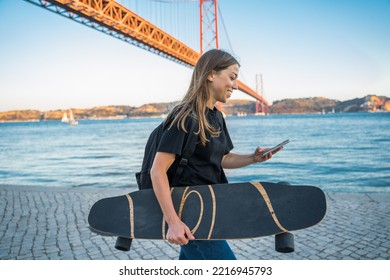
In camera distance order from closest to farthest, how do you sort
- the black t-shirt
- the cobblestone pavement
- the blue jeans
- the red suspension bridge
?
the black t-shirt, the blue jeans, the cobblestone pavement, the red suspension bridge

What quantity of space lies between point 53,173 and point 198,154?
32.7 ft

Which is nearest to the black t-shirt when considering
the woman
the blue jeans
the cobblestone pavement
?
the woman

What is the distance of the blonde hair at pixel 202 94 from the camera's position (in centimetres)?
114

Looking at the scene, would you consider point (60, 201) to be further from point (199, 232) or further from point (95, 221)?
point (199, 232)

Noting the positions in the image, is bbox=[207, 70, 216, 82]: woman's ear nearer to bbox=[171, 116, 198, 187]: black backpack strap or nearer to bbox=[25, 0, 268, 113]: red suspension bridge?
bbox=[171, 116, 198, 187]: black backpack strap

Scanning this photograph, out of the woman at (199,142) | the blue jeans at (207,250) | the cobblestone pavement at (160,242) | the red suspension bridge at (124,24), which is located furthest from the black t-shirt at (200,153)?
the red suspension bridge at (124,24)

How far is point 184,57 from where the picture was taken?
22.4 meters

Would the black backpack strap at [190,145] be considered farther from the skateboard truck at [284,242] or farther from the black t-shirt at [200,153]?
the skateboard truck at [284,242]

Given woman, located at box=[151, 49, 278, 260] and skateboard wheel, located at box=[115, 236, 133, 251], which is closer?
woman, located at box=[151, 49, 278, 260]

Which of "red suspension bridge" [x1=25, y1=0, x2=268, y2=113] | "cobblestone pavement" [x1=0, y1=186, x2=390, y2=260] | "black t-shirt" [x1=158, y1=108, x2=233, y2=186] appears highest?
"red suspension bridge" [x1=25, y1=0, x2=268, y2=113]

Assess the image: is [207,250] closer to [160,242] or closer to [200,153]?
[200,153]

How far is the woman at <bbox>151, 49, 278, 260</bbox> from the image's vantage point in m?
1.10

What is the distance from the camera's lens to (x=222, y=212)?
1.32 meters
